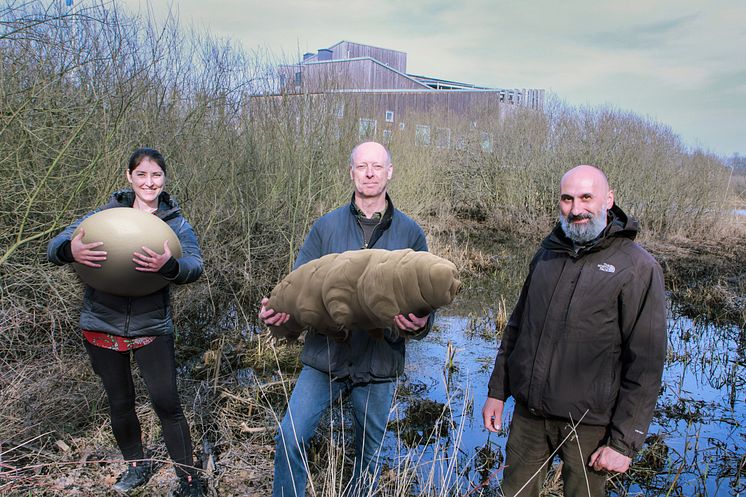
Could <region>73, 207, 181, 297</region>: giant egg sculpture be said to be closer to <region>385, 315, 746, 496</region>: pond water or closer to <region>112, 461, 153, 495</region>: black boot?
<region>112, 461, 153, 495</region>: black boot

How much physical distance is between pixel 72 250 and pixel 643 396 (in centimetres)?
286

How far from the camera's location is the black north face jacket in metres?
2.45

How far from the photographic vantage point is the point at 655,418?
5578 mm

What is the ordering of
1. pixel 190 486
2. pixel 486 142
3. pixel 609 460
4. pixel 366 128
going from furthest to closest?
pixel 486 142, pixel 366 128, pixel 190 486, pixel 609 460

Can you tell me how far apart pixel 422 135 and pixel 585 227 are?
16.7 m

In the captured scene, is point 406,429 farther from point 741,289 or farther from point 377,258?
point 741,289

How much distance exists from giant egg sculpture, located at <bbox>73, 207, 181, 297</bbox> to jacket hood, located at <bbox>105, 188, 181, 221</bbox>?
0.79ft

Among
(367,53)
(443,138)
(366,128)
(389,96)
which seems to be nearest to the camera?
(366,128)

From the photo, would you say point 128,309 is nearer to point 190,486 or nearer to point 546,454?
point 190,486

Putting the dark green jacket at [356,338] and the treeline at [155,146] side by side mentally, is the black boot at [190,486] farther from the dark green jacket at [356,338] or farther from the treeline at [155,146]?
the treeline at [155,146]

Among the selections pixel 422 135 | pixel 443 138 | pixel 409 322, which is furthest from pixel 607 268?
pixel 443 138

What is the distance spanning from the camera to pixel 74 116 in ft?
16.8

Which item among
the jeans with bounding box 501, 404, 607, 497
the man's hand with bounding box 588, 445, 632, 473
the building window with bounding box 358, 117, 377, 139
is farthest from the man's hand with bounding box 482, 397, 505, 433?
the building window with bounding box 358, 117, 377, 139

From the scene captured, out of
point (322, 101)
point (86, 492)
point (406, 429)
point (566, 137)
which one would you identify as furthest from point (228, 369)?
point (566, 137)
